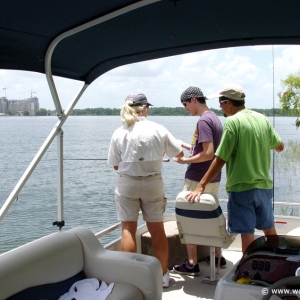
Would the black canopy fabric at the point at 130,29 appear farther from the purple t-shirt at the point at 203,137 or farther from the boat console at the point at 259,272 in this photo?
the boat console at the point at 259,272

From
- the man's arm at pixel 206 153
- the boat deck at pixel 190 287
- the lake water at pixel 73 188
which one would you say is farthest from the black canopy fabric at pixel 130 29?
the lake water at pixel 73 188

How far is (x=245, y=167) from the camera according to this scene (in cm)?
271

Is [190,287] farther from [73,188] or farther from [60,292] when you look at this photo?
[73,188]

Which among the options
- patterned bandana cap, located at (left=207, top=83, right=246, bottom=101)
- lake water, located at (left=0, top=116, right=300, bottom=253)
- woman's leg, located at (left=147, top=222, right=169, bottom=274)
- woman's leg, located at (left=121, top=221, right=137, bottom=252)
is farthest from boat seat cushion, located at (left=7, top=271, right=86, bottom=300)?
lake water, located at (left=0, top=116, right=300, bottom=253)

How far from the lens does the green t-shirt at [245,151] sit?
8.86 feet

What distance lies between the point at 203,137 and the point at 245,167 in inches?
18.3

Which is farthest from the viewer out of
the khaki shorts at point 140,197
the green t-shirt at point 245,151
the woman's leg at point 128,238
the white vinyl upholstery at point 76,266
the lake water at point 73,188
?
the lake water at point 73,188

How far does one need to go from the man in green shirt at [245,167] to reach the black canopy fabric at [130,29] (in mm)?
400

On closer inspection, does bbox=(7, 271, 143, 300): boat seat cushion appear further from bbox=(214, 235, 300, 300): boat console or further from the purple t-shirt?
the purple t-shirt

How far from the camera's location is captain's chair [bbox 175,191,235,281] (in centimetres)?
290

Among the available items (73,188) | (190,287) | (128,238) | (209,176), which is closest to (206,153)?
(209,176)

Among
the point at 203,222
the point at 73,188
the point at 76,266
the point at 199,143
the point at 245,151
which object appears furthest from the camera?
the point at 73,188

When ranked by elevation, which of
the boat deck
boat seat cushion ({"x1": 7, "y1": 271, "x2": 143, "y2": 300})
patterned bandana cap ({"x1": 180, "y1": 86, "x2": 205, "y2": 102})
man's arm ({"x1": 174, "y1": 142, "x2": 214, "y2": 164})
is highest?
patterned bandana cap ({"x1": 180, "y1": 86, "x2": 205, "y2": 102})

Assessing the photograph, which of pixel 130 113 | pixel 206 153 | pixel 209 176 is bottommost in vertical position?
pixel 209 176
